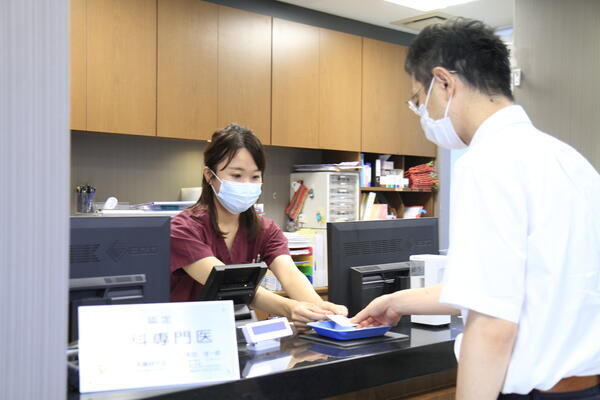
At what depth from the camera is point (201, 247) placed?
2.22m

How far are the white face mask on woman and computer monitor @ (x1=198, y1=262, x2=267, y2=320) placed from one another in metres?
0.49

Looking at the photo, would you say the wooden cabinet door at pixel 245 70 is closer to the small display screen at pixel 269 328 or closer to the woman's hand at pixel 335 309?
the woman's hand at pixel 335 309

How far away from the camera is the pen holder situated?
374 cm

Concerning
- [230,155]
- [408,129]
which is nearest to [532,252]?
[230,155]

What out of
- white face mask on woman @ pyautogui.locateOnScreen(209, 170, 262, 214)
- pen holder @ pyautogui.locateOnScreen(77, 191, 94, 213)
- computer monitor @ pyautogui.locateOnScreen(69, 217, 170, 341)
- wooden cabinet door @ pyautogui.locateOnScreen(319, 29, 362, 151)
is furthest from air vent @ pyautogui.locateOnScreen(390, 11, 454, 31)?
computer monitor @ pyautogui.locateOnScreen(69, 217, 170, 341)

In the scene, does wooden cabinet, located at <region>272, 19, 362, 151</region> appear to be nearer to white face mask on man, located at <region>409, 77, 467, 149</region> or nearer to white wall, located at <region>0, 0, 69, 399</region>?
white face mask on man, located at <region>409, 77, 467, 149</region>

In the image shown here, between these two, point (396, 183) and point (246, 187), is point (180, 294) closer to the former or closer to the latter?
point (246, 187)

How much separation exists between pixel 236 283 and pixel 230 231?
0.55m

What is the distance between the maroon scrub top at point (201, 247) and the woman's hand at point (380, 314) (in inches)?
26.2

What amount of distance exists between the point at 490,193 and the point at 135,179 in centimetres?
324

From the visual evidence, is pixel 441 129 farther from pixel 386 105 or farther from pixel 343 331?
pixel 386 105

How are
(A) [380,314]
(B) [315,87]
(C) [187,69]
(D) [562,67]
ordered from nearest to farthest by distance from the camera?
(A) [380,314] < (D) [562,67] < (C) [187,69] < (B) [315,87]

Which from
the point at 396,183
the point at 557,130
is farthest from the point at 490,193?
the point at 396,183

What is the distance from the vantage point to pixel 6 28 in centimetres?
80
